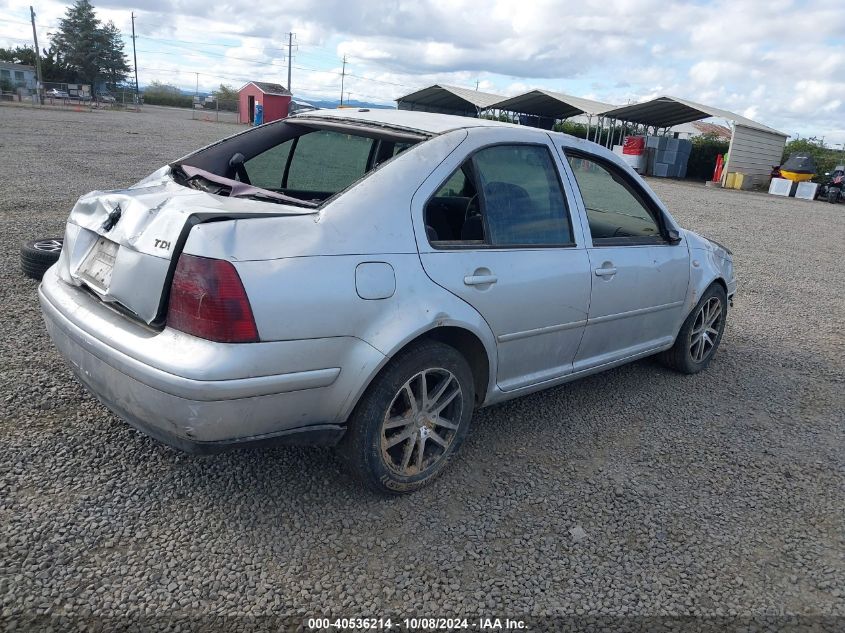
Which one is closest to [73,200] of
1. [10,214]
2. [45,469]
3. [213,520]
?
[10,214]

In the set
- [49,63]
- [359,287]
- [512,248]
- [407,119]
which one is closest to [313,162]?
[407,119]

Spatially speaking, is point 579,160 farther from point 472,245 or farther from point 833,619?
point 833,619

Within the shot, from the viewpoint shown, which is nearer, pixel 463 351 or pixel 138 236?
pixel 138 236

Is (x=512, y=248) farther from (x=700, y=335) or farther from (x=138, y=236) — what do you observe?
(x=700, y=335)

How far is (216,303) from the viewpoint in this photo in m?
2.36

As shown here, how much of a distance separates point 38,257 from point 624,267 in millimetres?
4525

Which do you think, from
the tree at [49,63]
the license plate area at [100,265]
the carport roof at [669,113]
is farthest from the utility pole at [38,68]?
the license plate area at [100,265]

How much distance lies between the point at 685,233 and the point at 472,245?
7.16ft

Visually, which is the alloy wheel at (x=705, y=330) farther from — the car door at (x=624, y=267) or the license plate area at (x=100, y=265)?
the license plate area at (x=100, y=265)

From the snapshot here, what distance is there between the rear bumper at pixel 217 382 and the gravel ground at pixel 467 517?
43 centimetres

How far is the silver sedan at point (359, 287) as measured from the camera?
2.41m

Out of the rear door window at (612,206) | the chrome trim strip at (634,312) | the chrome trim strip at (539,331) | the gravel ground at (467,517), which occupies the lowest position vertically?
the gravel ground at (467,517)

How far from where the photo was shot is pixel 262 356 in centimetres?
240

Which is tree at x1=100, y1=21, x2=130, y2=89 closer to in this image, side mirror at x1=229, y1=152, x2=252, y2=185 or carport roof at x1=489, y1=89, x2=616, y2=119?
carport roof at x1=489, y1=89, x2=616, y2=119
